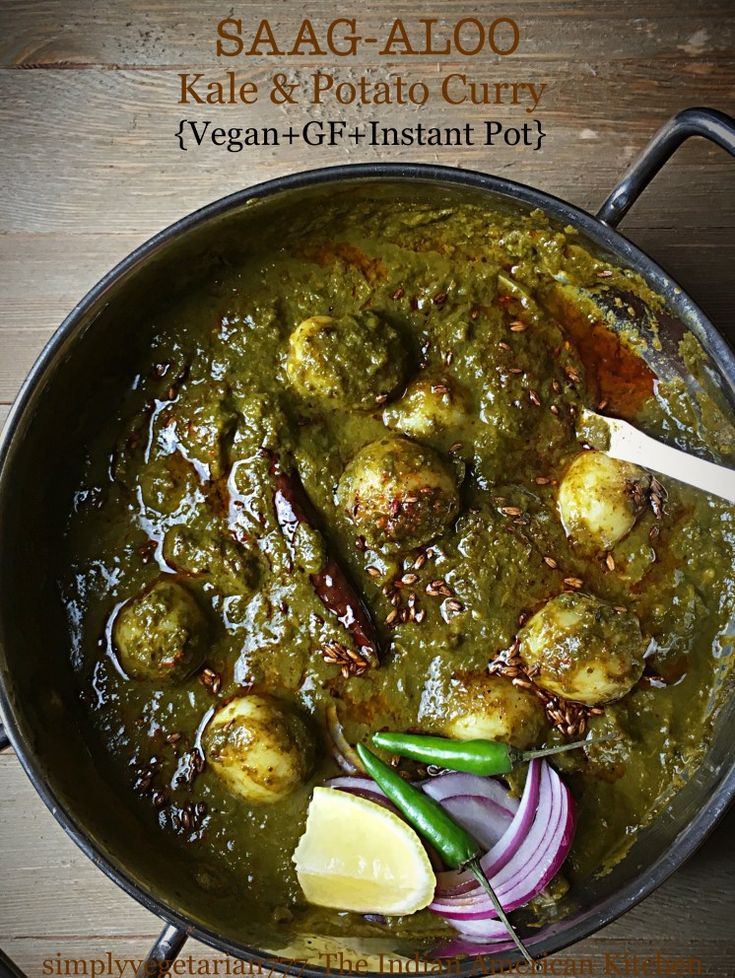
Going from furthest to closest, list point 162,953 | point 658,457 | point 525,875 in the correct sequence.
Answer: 1. point 658,457
2. point 525,875
3. point 162,953

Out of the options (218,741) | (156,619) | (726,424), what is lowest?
(218,741)

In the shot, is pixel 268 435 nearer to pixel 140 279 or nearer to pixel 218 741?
pixel 140 279

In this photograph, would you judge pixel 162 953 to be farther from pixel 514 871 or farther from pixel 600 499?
pixel 600 499

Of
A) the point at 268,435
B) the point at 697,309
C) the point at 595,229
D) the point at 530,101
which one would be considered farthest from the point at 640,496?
the point at 530,101

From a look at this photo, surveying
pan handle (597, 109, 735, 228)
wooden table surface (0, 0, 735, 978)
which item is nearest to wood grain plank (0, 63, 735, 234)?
wooden table surface (0, 0, 735, 978)

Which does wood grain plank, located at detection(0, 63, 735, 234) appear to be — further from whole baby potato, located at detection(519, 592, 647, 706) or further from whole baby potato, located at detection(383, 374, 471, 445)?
whole baby potato, located at detection(519, 592, 647, 706)

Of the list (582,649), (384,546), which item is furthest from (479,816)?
(384,546)
